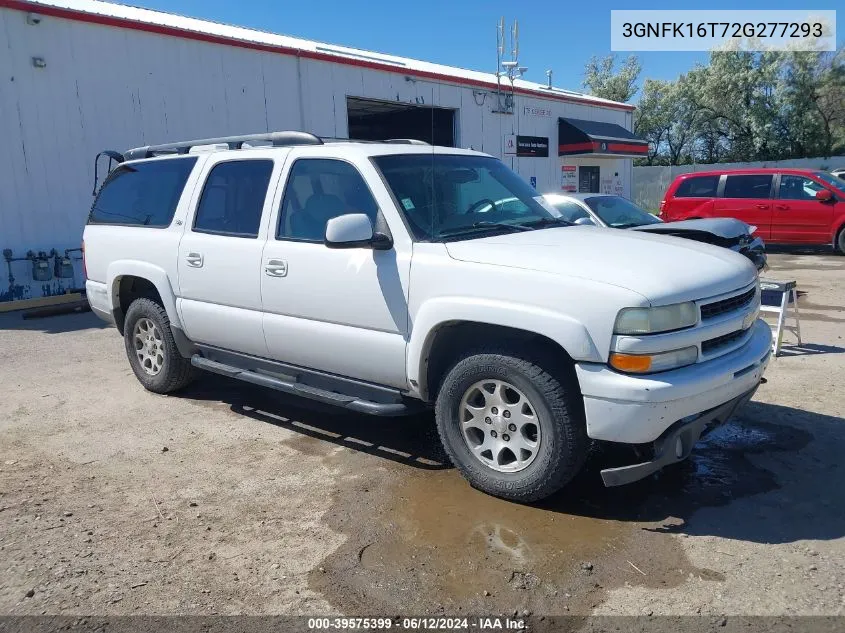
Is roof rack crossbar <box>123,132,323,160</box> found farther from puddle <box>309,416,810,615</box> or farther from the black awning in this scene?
the black awning

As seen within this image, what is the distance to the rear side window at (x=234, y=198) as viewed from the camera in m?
4.72

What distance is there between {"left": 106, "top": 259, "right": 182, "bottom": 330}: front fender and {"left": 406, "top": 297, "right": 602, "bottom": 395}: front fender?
2.39 metres

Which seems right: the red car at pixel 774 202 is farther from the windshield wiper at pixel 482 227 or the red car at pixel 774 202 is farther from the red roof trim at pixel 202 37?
the windshield wiper at pixel 482 227

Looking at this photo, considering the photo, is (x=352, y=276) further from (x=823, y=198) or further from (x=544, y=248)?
(x=823, y=198)

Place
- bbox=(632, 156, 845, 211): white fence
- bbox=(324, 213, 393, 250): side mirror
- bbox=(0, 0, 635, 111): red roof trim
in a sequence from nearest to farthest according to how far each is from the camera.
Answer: bbox=(324, 213, 393, 250): side mirror → bbox=(0, 0, 635, 111): red roof trim → bbox=(632, 156, 845, 211): white fence

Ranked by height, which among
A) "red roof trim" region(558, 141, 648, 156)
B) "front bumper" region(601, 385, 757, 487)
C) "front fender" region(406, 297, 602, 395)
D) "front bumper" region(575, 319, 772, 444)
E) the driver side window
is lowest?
"front bumper" region(601, 385, 757, 487)

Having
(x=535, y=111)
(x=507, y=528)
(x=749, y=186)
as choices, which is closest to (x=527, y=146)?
(x=535, y=111)

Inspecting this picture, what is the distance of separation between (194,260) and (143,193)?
1.10 meters

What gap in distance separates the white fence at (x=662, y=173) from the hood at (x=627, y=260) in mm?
31441

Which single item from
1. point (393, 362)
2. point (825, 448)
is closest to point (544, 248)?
point (393, 362)

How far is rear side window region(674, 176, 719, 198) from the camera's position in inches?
587

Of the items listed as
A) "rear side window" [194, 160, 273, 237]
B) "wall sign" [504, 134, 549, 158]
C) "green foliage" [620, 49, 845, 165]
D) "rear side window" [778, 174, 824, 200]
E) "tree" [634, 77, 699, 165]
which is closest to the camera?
"rear side window" [194, 160, 273, 237]

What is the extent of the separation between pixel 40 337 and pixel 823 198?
14422 mm

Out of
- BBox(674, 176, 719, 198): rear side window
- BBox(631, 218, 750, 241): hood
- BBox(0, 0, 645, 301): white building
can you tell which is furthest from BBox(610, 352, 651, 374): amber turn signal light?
BBox(674, 176, 719, 198): rear side window
